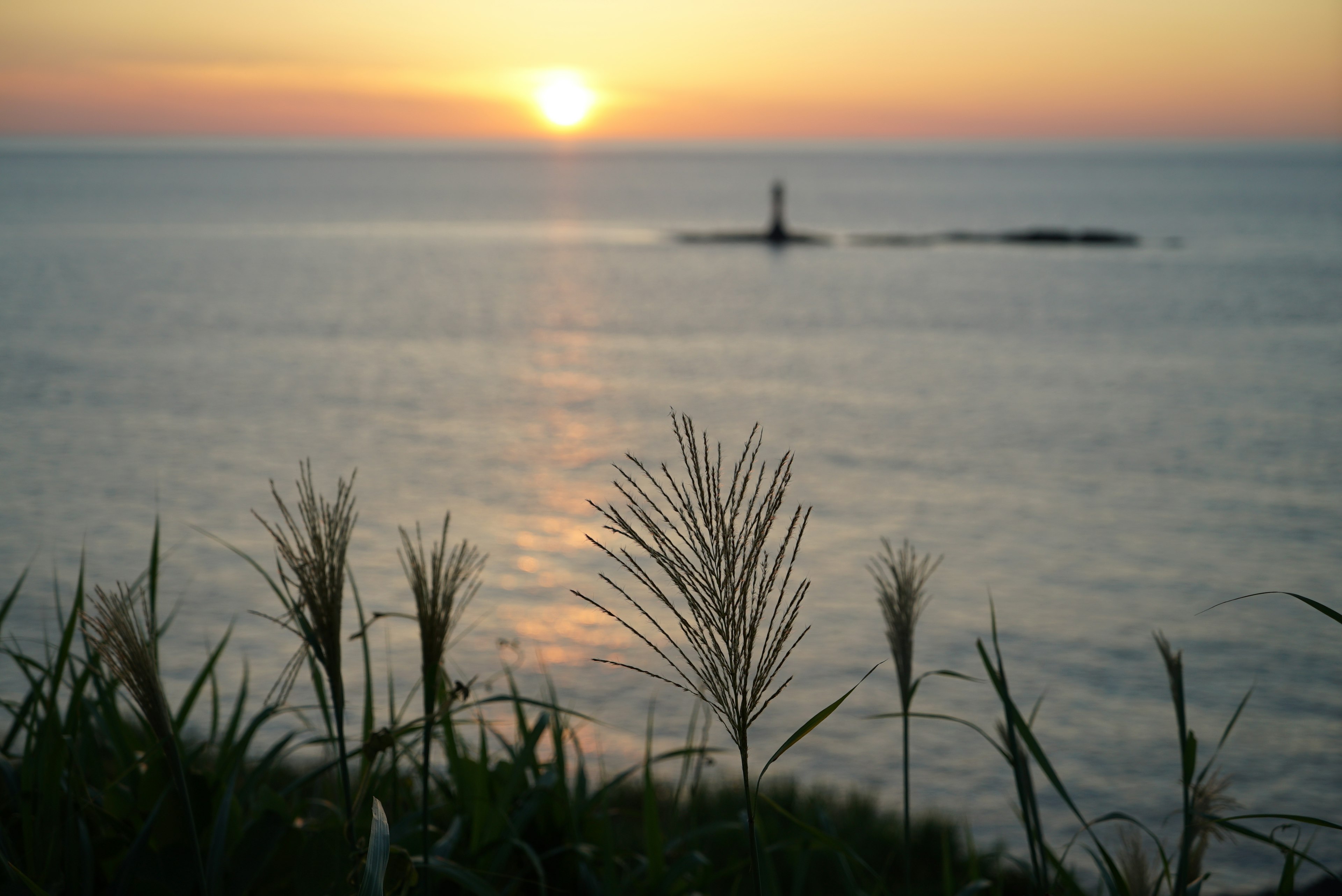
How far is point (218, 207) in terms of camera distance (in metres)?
111

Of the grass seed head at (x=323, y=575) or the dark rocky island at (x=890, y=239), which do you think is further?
the dark rocky island at (x=890, y=239)

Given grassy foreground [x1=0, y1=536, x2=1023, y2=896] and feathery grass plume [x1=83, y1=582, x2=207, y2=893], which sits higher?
feathery grass plume [x1=83, y1=582, x2=207, y2=893]

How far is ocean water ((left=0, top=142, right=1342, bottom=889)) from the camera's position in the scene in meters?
10.3

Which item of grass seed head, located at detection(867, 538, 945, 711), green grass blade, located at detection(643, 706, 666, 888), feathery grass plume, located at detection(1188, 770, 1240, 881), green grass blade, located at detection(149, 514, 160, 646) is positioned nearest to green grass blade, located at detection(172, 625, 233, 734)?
green grass blade, located at detection(149, 514, 160, 646)

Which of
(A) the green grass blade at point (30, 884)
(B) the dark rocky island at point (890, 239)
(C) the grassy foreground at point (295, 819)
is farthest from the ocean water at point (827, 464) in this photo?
(B) the dark rocky island at point (890, 239)

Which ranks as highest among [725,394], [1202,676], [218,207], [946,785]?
[218,207]

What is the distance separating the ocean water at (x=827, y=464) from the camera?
10273 millimetres

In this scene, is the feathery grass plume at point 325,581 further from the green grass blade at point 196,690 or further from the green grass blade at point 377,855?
the green grass blade at point 196,690

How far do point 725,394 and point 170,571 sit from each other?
15.0 m

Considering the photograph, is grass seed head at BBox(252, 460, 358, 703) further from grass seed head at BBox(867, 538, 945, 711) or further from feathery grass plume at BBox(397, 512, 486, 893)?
grass seed head at BBox(867, 538, 945, 711)

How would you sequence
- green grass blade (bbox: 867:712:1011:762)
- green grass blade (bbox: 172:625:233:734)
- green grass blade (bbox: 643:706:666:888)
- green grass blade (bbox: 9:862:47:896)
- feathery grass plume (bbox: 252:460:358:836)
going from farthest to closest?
1. green grass blade (bbox: 643:706:666:888)
2. green grass blade (bbox: 172:625:233:734)
3. green grass blade (bbox: 867:712:1011:762)
4. feathery grass plume (bbox: 252:460:358:836)
5. green grass blade (bbox: 9:862:47:896)

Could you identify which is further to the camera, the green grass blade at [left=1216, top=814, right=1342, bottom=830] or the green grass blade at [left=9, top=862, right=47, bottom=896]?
the green grass blade at [left=9, top=862, right=47, bottom=896]

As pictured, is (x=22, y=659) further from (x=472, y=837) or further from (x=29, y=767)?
(x=472, y=837)

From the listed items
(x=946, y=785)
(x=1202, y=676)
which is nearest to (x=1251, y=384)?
(x=1202, y=676)
